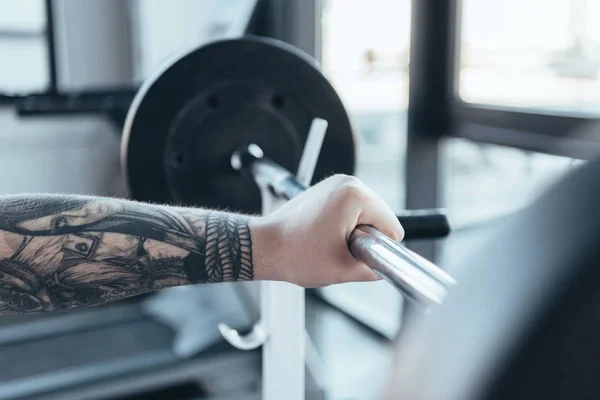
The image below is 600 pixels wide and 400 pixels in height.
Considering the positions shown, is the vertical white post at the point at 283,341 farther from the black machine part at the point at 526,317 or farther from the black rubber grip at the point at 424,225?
the black machine part at the point at 526,317

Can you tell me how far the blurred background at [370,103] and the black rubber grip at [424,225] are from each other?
0.25 ft

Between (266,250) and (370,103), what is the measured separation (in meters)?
2.35

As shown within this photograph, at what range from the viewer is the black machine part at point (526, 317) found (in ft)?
0.84

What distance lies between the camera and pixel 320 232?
0.67 m

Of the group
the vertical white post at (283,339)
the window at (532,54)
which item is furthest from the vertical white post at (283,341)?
the window at (532,54)

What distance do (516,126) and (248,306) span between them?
1136 mm

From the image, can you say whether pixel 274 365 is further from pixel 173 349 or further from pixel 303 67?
pixel 173 349

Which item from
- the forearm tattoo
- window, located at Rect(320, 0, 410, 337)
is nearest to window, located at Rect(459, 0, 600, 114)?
window, located at Rect(320, 0, 410, 337)

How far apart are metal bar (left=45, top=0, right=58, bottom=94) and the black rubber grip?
2581 mm

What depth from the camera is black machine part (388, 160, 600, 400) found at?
26 centimetres

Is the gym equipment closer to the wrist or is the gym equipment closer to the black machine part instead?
the wrist

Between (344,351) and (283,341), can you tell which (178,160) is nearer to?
(283,341)

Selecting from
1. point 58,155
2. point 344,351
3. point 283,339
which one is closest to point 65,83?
point 58,155

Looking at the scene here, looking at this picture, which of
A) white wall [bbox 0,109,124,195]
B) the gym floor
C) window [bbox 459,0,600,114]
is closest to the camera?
window [bbox 459,0,600,114]
